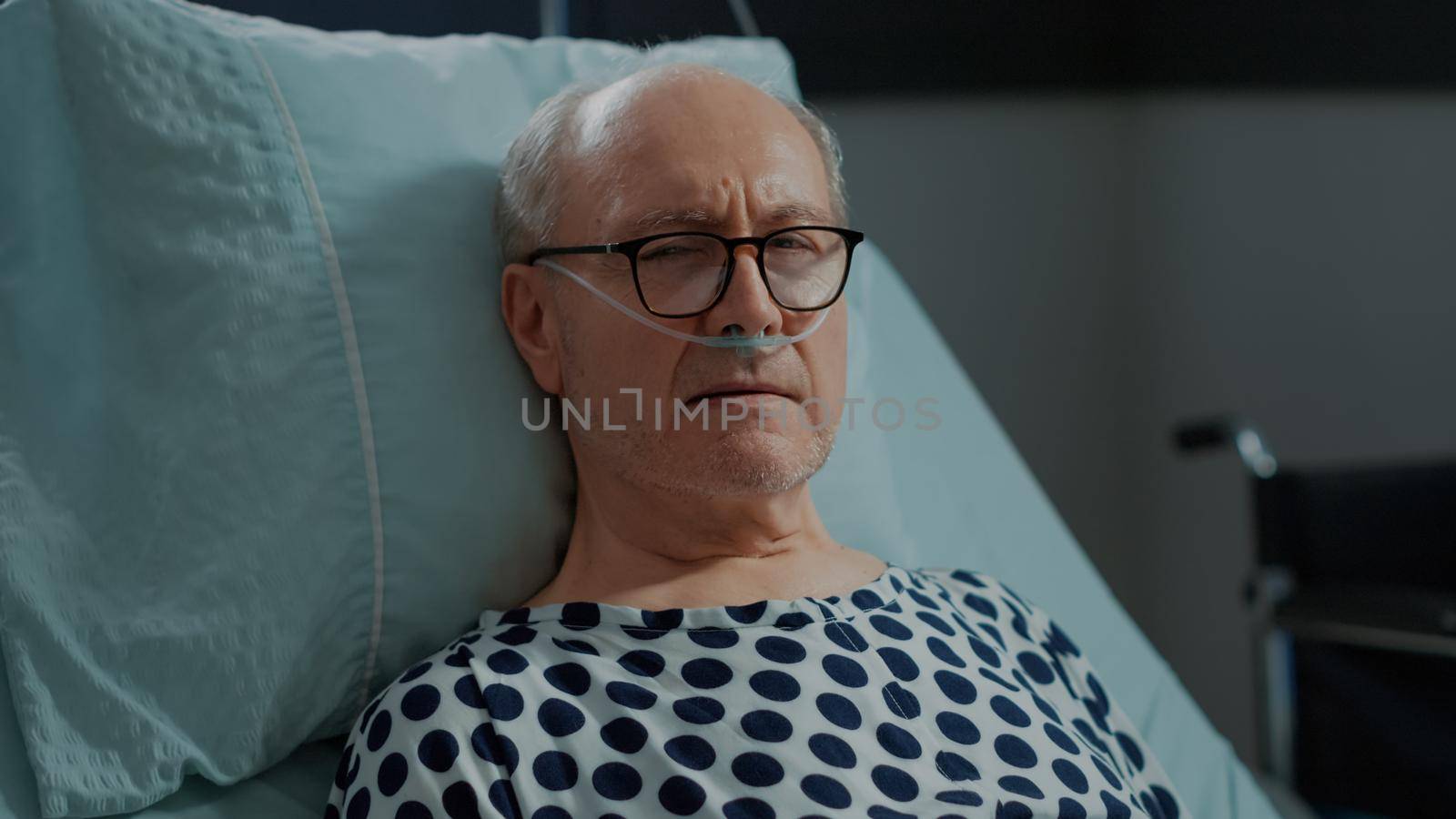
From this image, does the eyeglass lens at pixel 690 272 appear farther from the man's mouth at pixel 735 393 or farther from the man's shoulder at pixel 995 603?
the man's shoulder at pixel 995 603

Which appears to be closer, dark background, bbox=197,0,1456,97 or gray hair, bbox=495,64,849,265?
gray hair, bbox=495,64,849,265

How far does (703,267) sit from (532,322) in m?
0.21

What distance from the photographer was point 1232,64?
2.46 meters

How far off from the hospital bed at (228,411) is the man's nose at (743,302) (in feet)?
0.80

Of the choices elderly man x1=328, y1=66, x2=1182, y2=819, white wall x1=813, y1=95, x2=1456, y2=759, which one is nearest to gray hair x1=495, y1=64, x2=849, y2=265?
elderly man x1=328, y1=66, x2=1182, y2=819

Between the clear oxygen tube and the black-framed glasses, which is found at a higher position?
the black-framed glasses

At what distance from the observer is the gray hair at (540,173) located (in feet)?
3.97

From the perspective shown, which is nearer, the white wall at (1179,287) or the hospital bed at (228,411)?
the hospital bed at (228,411)

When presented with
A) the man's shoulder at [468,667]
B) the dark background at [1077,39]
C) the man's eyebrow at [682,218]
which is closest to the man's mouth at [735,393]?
the man's eyebrow at [682,218]

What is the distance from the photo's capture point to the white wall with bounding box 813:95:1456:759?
2.28 metres

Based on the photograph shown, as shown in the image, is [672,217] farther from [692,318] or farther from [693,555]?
[693,555]

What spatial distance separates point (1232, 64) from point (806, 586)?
1810 millimetres

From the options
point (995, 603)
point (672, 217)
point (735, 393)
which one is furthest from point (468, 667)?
point (995, 603)

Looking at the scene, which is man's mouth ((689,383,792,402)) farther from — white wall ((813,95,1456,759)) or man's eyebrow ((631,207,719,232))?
white wall ((813,95,1456,759))
